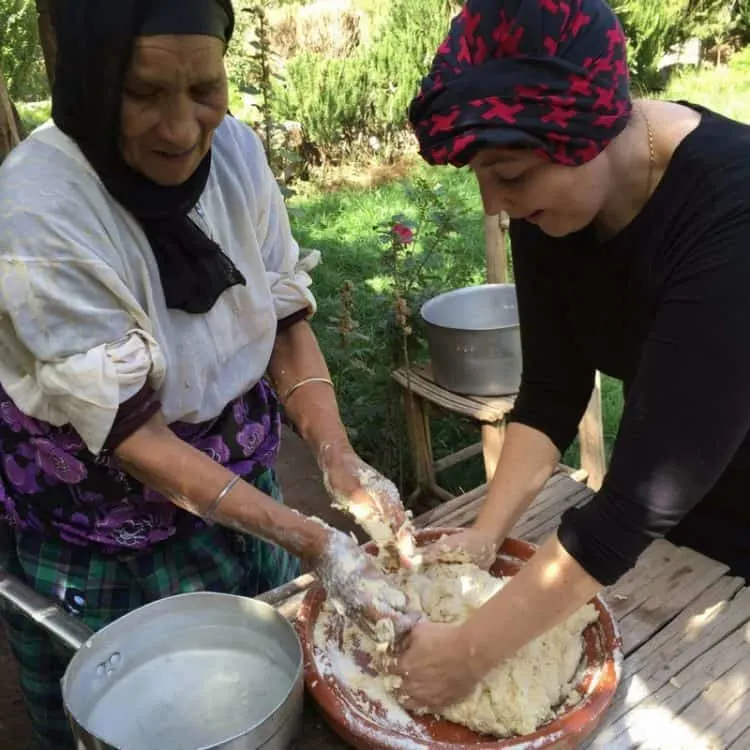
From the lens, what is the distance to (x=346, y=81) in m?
7.92

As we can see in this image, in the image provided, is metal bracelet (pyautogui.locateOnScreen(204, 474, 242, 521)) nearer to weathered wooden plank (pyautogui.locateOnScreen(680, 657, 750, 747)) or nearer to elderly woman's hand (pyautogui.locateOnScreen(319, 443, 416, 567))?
elderly woman's hand (pyautogui.locateOnScreen(319, 443, 416, 567))

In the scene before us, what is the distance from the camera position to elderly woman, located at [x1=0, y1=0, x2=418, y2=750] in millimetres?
1327

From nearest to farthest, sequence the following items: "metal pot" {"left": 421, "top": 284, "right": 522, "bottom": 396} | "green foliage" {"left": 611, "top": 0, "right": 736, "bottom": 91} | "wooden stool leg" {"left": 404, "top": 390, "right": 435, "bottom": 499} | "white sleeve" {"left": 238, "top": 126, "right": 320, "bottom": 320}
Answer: "white sleeve" {"left": 238, "top": 126, "right": 320, "bottom": 320} → "metal pot" {"left": 421, "top": 284, "right": 522, "bottom": 396} → "wooden stool leg" {"left": 404, "top": 390, "right": 435, "bottom": 499} → "green foliage" {"left": 611, "top": 0, "right": 736, "bottom": 91}

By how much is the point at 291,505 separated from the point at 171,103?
2.66 m

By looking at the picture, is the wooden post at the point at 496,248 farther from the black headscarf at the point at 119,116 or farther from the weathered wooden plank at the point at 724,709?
the weathered wooden plank at the point at 724,709

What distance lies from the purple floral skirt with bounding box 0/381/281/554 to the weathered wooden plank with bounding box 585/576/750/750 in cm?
84

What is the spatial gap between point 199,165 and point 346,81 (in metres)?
6.83

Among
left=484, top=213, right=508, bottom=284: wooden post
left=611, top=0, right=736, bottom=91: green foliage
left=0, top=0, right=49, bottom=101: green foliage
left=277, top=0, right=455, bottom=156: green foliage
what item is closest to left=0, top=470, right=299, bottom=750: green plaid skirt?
left=484, top=213, right=508, bottom=284: wooden post

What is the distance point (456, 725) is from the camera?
4.31 ft

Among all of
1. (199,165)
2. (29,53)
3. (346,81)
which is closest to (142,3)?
(199,165)

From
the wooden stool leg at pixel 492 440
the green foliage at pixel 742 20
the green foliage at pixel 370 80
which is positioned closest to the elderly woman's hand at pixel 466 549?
the wooden stool leg at pixel 492 440

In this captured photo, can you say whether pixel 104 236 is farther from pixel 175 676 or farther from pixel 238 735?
pixel 238 735

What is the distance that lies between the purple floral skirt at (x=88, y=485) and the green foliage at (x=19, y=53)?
8.97 metres

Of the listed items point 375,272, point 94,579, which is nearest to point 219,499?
point 94,579
